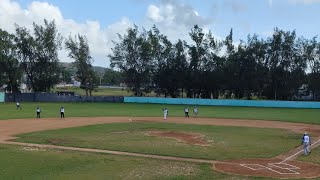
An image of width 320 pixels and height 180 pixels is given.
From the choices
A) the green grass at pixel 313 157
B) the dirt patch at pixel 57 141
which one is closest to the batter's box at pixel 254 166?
the green grass at pixel 313 157

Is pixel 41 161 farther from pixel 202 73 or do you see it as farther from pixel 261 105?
pixel 202 73

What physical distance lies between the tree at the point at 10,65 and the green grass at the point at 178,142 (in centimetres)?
7312

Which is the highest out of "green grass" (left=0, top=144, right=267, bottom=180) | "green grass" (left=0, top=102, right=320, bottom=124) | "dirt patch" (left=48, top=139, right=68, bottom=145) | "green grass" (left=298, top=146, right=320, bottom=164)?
"green grass" (left=0, top=102, right=320, bottom=124)

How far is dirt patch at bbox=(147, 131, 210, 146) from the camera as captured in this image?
123 ft

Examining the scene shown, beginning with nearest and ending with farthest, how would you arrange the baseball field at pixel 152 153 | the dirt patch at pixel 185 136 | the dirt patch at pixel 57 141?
the baseball field at pixel 152 153, the dirt patch at pixel 57 141, the dirt patch at pixel 185 136

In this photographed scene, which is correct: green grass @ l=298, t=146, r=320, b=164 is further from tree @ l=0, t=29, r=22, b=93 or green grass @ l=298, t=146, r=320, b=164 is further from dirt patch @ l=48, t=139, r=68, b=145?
tree @ l=0, t=29, r=22, b=93

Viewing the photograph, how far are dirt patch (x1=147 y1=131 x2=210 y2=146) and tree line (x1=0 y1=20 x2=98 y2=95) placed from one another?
81251 mm

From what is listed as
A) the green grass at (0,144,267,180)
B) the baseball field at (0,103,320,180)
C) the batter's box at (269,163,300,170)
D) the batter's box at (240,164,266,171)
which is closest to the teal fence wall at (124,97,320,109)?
the baseball field at (0,103,320,180)

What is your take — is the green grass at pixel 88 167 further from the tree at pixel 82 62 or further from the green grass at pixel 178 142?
the tree at pixel 82 62

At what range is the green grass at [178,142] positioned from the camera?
32.3 m

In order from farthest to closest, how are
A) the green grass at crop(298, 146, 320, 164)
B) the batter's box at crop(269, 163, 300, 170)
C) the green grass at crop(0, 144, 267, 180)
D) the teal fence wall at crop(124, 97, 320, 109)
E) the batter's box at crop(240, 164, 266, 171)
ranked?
the teal fence wall at crop(124, 97, 320, 109), the green grass at crop(298, 146, 320, 164), the batter's box at crop(269, 163, 300, 170), the batter's box at crop(240, 164, 266, 171), the green grass at crop(0, 144, 267, 180)

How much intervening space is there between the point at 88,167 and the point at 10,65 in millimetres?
97197

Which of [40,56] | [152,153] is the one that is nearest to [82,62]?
[40,56]

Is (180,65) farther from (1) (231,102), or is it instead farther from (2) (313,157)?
(2) (313,157)
